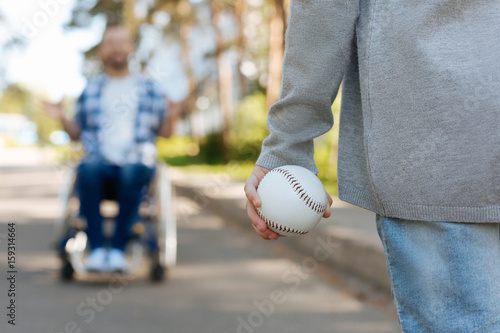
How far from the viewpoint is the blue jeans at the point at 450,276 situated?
131 cm

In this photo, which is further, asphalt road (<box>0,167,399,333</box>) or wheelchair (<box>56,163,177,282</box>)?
wheelchair (<box>56,163,177,282</box>)

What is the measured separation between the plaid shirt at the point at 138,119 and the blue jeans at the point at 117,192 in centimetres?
9

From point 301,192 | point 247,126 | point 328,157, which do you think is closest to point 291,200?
point 301,192

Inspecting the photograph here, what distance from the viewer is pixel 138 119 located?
5.15 metres

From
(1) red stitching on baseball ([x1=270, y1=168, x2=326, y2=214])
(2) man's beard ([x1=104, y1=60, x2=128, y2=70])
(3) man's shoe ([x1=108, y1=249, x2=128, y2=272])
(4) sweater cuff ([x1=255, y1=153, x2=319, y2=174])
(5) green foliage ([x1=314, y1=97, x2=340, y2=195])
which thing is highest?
(4) sweater cuff ([x1=255, y1=153, x2=319, y2=174])

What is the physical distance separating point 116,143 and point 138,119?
26 centimetres

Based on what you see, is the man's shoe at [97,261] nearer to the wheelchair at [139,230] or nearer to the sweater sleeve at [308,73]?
the wheelchair at [139,230]

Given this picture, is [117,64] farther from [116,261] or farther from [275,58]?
[275,58]

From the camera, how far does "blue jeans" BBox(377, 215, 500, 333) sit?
1308mm

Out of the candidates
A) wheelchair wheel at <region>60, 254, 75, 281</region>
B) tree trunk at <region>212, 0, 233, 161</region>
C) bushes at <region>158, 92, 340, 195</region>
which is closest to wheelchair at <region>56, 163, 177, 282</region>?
wheelchair wheel at <region>60, 254, 75, 281</region>

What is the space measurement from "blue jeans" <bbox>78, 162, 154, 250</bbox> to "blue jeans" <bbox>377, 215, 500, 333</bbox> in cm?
388

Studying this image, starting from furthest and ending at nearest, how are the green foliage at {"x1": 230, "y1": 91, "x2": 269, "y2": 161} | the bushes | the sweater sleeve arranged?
the green foliage at {"x1": 230, "y1": 91, "x2": 269, "y2": 161}, the bushes, the sweater sleeve

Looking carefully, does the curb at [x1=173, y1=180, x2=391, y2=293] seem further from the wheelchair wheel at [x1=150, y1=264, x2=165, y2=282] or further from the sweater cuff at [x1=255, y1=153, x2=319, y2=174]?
the sweater cuff at [x1=255, y1=153, x2=319, y2=174]

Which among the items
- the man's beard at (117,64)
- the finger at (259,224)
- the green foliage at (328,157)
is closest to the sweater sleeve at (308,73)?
the finger at (259,224)
